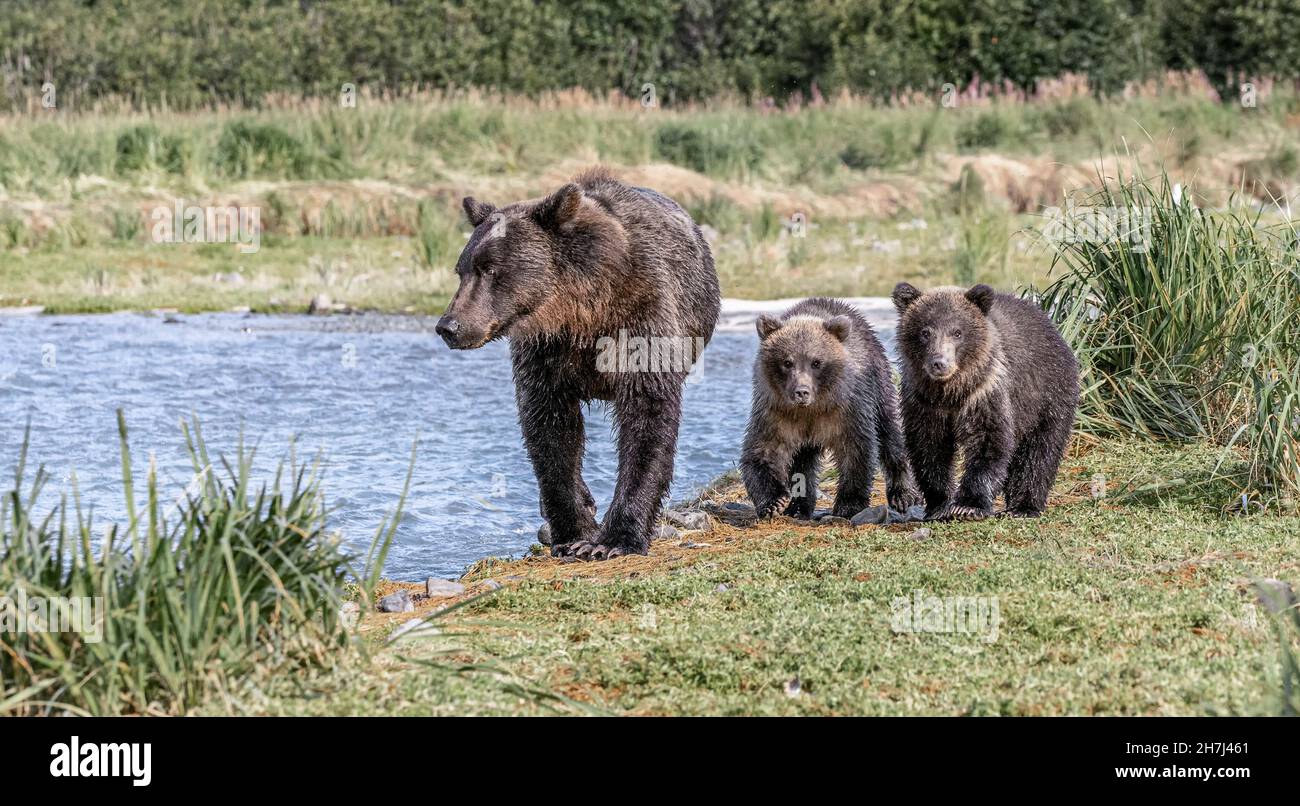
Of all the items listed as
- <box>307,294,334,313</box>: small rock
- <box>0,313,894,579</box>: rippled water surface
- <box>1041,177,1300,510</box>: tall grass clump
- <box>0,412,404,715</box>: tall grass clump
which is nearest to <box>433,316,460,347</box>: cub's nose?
<box>0,313,894,579</box>: rippled water surface

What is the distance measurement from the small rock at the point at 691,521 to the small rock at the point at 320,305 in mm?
8374

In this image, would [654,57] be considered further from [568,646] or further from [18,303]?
[568,646]

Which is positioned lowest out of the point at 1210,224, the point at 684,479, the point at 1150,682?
the point at 684,479

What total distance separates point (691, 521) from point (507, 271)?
174cm

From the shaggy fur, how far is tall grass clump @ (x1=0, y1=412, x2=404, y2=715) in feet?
5.91

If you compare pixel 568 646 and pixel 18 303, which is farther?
pixel 18 303

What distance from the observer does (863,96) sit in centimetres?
3191

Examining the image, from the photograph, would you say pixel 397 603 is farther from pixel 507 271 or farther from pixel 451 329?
pixel 507 271

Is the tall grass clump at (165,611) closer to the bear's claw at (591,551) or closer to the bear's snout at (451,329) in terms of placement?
the bear's snout at (451,329)

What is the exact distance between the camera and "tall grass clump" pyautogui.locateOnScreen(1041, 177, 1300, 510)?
26.6ft

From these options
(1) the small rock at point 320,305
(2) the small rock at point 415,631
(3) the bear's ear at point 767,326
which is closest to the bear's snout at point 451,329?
(2) the small rock at point 415,631

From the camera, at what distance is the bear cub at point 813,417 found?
7527 millimetres
